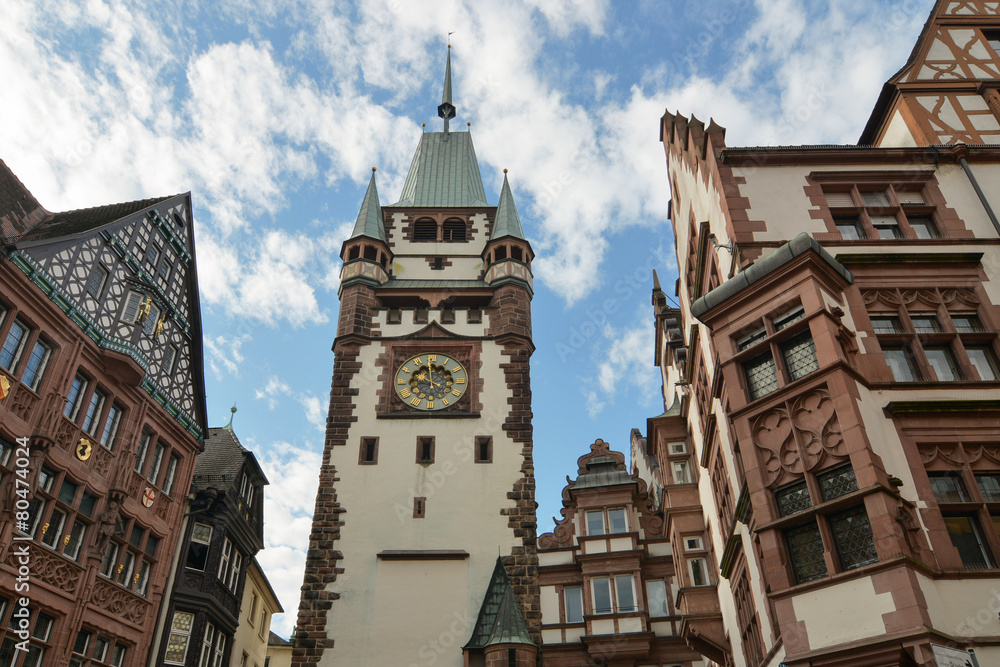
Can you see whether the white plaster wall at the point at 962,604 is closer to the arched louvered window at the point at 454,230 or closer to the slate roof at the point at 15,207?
the slate roof at the point at 15,207

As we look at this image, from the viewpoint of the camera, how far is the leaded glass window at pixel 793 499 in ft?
42.3

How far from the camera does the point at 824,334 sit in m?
13.6

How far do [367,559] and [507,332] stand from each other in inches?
369

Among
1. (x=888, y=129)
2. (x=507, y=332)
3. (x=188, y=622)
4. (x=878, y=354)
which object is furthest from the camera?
(x=507, y=332)

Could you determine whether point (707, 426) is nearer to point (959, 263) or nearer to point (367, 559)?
point (959, 263)

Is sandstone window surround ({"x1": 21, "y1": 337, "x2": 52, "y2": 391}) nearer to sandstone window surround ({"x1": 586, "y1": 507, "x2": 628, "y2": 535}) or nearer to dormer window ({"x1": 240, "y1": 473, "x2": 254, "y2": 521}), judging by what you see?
dormer window ({"x1": 240, "y1": 473, "x2": 254, "y2": 521})

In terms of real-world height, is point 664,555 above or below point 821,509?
above

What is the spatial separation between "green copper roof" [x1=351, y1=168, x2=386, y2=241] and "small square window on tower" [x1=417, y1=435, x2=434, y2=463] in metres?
9.49

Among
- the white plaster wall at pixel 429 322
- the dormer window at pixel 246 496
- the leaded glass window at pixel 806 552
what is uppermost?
the white plaster wall at pixel 429 322

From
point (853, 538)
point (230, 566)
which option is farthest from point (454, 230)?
point (853, 538)

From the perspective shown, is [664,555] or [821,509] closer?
[821,509]

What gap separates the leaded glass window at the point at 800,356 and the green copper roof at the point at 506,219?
812 inches

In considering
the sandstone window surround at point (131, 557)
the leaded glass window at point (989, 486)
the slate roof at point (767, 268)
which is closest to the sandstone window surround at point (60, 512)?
the sandstone window surround at point (131, 557)

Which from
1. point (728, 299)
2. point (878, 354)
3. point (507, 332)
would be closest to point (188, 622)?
A: point (507, 332)
